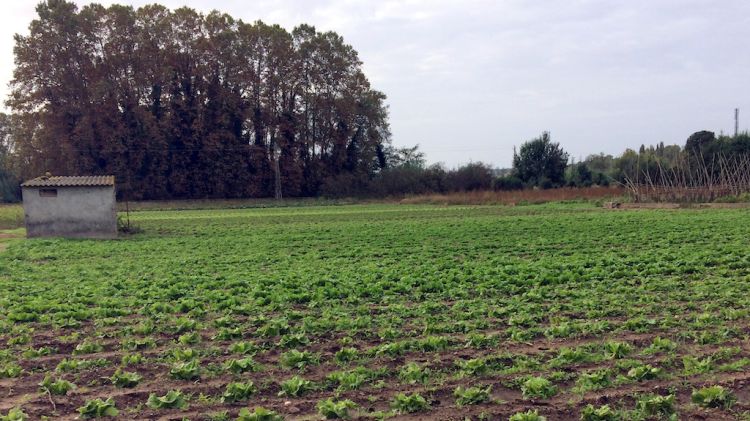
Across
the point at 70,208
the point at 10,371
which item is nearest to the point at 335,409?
the point at 10,371

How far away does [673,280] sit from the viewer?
11.6m

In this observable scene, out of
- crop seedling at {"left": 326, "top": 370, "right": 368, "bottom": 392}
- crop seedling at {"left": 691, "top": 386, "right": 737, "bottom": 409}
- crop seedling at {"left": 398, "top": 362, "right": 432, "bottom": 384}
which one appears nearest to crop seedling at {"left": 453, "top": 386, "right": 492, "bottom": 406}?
crop seedling at {"left": 398, "top": 362, "right": 432, "bottom": 384}

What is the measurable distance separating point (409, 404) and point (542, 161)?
68450 mm

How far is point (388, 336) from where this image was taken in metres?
8.16

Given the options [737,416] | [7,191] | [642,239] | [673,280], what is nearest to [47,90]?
[7,191]

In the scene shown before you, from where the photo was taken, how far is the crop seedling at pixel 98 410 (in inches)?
222

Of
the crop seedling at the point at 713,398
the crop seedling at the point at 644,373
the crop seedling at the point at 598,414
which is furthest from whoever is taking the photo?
the crop seedling at the point at 644,373

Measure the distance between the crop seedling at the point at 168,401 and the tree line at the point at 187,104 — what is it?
56.9 m

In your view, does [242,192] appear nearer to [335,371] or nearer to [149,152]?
[149,152]

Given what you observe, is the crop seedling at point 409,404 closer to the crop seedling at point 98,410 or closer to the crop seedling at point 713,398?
the crop seedling at point 713,398

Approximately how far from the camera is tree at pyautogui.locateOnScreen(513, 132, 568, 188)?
233 feet

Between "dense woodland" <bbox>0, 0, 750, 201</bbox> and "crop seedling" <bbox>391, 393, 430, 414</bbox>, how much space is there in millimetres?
51772

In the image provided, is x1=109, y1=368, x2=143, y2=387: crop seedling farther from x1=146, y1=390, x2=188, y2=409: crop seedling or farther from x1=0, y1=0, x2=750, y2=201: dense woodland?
x1=0, y1=0, x2=750, y2=201: dense woodland

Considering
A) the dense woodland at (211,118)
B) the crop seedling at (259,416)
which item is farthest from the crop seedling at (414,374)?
the dense woodland at (211,118)
